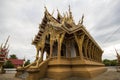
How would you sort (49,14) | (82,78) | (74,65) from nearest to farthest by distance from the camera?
1. (82,78)
2. (74,65)
3. (49,14)

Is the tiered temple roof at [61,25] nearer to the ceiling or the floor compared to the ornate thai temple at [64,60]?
nearer to the ceiling

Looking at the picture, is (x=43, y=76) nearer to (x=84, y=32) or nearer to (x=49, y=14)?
(x=84, y=32)

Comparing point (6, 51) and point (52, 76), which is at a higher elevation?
point (6, 51)

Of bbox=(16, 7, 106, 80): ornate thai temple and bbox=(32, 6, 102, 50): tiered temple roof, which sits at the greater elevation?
bbox=(32, 6, 102, 50): tiered temple roof

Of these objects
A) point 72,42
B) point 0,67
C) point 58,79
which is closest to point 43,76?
point 58,79

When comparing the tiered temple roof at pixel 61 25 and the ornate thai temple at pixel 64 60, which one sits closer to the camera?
the ornate thai temple at pixel 64 60

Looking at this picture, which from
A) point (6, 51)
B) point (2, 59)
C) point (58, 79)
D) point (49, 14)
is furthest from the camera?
point (6, 51)

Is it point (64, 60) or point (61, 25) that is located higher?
point (61, 25)

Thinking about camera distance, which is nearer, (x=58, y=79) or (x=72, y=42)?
(x=58, y=79)

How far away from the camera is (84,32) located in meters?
10.8

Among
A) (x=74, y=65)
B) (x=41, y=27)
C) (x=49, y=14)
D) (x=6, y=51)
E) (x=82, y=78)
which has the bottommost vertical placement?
(x=82, y=78)

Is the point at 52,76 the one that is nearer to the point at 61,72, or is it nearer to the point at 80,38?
the point at 61,72

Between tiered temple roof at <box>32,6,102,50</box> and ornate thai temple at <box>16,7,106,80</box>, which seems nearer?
ornate thai temple at <box>16,7,106,80</box>

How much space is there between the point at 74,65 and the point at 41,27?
6717 mm
